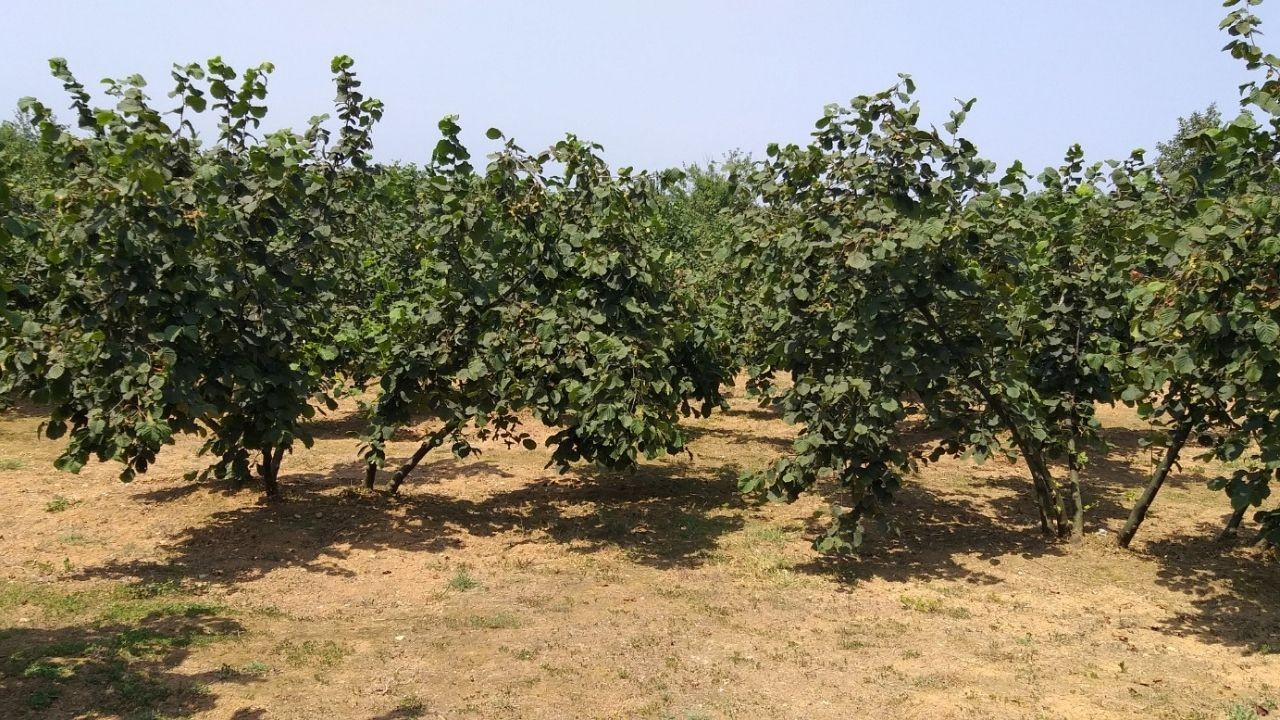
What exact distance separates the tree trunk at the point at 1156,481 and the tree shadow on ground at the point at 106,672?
7.69m

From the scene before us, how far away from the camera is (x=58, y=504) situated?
989 centimetres

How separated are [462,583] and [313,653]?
194 centimetres

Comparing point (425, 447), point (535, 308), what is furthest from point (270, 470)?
point (535, 308)

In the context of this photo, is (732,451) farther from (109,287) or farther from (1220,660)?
(109,287)

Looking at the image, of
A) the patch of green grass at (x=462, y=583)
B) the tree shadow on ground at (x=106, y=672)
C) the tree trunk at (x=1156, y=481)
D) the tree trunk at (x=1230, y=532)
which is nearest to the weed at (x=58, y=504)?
the tree shadow on ground at (x=106, y=672)

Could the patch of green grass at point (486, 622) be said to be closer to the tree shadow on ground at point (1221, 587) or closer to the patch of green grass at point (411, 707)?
the patch of green grass at point (411, 707)

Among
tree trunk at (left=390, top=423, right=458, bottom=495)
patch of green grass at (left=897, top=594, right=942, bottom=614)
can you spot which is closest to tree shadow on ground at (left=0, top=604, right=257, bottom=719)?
tree trunk at (left=390, top=423, right=458, bottom=495)

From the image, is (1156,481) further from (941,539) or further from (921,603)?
(921,603)

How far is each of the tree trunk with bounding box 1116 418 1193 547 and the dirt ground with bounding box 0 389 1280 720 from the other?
22 centimetres

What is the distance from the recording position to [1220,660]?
6273mm

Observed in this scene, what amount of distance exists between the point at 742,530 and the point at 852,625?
2855mm

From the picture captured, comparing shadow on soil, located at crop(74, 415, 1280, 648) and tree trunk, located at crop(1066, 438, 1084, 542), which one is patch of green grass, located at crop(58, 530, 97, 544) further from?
tree trunk, located at crop(1066, 438, 1084, 542)

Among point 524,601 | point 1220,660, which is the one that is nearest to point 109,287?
point 524,601

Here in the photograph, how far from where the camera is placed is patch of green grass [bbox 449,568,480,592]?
797cm
